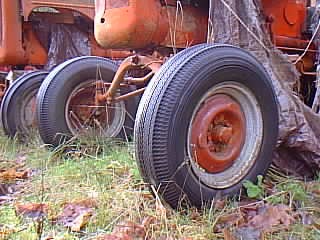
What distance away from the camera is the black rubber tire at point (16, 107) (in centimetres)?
324

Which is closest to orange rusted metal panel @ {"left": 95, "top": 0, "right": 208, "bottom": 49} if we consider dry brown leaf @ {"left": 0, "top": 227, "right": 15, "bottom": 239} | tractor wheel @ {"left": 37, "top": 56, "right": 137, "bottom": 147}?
tractor wheel @ {"left": 37, "top": 56, "right": 137, "bottom": 147}

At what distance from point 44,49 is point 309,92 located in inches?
87.5

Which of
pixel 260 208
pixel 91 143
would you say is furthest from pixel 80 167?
pixel 260 208

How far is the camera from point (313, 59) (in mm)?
3270

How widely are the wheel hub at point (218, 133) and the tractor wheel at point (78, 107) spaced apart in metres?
1.12

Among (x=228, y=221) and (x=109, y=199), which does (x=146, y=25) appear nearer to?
(x=109, y=199)

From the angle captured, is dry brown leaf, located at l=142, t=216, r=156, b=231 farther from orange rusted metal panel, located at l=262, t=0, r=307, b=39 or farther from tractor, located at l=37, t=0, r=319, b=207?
orange rusted metal panel, located at l=262, t=0, r=307, b=39

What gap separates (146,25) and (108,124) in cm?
82

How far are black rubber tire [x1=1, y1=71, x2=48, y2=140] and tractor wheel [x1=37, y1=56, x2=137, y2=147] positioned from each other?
48 cm

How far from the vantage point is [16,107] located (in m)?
3.27

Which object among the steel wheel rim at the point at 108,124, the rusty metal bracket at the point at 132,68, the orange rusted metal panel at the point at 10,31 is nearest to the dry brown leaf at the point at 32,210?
the rusty metal bracket at the point at 132,68

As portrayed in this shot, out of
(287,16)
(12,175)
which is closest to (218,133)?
(12,175)

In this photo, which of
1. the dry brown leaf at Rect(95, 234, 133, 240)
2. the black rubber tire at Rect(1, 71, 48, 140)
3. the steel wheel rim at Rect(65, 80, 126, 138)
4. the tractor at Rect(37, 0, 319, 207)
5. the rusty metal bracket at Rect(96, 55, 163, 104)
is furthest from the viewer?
the black rubber tire at Rect(1, 71, 48, 140)

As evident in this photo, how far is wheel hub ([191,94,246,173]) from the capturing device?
5.99ft
